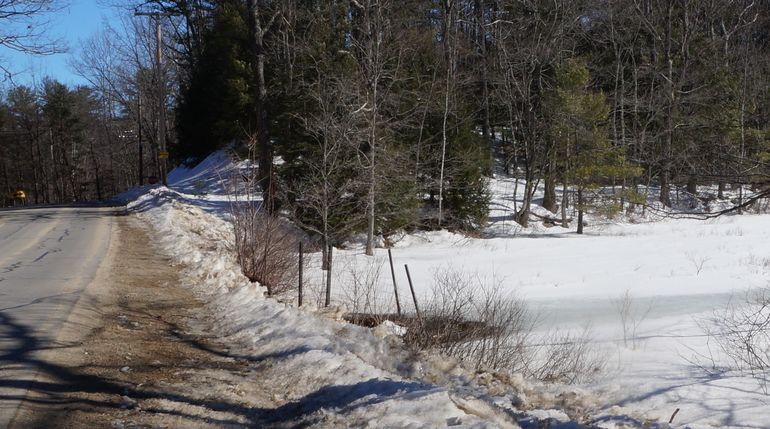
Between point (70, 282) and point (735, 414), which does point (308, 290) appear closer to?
point (70, 282)

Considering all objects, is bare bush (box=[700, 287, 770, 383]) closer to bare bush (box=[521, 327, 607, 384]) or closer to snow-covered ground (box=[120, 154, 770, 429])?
snow-covered ground (box=[120, 154, 770, 429])

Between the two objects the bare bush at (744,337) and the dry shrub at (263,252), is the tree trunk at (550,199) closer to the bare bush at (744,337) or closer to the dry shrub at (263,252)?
the bare bush at (744,337)

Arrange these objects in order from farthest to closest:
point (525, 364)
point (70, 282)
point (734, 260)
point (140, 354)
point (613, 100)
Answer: point (613, 100) → point (734, 260) → point (70, 282) → point (525, 364) → point (140, 354)

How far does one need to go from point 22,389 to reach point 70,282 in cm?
569

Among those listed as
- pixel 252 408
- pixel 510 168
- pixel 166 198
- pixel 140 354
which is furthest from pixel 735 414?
pixel 510 168

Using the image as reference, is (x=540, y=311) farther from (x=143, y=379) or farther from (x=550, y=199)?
(x=550, y=199)

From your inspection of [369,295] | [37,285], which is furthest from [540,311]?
[37,285]

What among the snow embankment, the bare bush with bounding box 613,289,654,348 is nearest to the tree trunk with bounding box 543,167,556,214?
the bare bush with bounding box 613,289,654,348

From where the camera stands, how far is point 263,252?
11.4 m

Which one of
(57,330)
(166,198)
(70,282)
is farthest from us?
(166,198)

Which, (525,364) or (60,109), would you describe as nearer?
(525,364)

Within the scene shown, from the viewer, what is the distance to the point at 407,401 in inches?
189

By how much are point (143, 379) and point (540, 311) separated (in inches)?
411

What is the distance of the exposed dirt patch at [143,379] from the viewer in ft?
16.0
